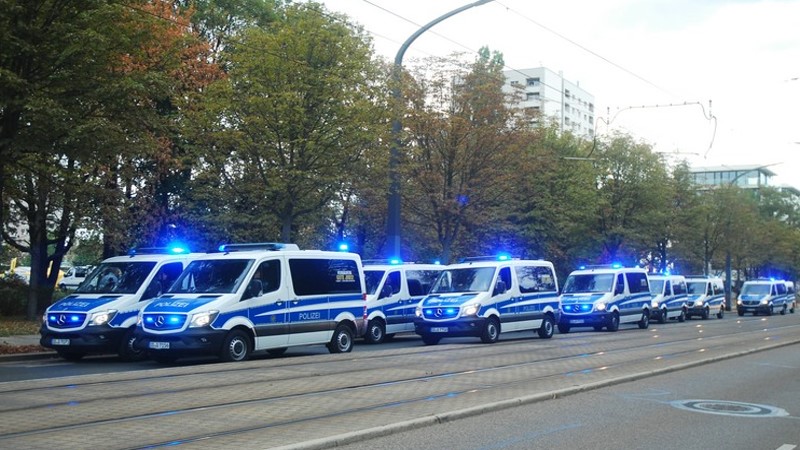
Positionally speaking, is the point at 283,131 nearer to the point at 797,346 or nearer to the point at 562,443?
the point at 797,346

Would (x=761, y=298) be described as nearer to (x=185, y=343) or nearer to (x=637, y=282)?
(x=637, y=282)

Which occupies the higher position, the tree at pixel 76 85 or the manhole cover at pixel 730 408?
the tree at pixel 76 85

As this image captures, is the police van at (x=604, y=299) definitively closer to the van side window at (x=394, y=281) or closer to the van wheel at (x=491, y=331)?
the van wheel at (x=491, y=331)

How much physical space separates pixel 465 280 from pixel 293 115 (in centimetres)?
671

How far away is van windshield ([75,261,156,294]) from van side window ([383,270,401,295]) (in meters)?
7.24

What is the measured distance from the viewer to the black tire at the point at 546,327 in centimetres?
2338

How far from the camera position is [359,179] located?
85.7 ft

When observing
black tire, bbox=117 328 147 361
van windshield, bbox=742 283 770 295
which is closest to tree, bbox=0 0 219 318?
black tire, bbox=117 328 147 361

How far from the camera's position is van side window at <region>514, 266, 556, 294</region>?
22.4m

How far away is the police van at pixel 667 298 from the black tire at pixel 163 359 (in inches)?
970

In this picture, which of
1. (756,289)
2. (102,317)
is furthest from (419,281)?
(756,289)

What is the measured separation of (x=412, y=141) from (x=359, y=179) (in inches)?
233

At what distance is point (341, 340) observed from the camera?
58.9 feet

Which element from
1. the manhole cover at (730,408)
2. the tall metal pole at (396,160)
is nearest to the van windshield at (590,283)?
the tall metal pole at (396,160)
